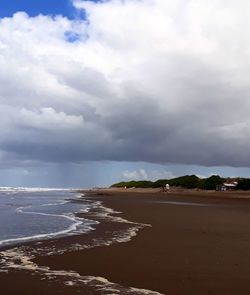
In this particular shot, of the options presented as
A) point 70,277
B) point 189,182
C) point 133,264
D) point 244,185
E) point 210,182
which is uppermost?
point 189,182

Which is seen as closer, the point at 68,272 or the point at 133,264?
the point at 68,272

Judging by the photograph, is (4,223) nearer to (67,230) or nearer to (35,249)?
(67,230)

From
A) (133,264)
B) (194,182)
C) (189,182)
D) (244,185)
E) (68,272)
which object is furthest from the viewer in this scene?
(189,182)

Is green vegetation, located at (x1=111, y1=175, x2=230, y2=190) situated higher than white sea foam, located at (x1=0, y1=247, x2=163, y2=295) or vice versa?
green vegetation, located at (x1=111, y1=175, x2=230, y2=190)

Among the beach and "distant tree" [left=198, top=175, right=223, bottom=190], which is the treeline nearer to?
"distant tree" [left=198, top=175, right=223, bottom=190]

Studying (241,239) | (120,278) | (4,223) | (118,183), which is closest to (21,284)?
(120,278)

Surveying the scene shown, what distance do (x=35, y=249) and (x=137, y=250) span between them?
3329 mm

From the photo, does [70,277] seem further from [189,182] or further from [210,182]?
[189,182]

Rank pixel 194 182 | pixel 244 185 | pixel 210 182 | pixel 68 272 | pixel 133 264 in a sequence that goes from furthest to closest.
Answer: pixel 194 182 → pixel 210 182 → pixel 244 185 → pixel 133 264 → pixel 68 272

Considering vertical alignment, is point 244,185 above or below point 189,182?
below

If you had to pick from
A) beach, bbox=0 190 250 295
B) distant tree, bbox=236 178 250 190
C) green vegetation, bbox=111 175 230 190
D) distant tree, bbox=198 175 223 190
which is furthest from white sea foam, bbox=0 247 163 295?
distant tree, bbox=198 175 223 190

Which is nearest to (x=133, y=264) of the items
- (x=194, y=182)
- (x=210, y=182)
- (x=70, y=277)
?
(x=70, y=277)

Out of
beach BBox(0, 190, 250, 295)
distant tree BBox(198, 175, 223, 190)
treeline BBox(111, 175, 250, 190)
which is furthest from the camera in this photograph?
distant tree BBox(198, 175, 223, 190)

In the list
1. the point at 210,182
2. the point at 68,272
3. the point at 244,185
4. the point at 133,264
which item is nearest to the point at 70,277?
the point at 68,272
